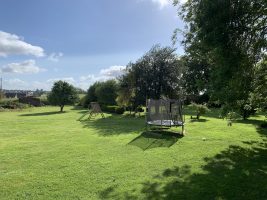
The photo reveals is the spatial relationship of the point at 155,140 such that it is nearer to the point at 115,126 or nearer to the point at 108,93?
the point at 115,126

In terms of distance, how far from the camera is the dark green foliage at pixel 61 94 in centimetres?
3791

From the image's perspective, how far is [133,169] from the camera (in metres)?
7.52

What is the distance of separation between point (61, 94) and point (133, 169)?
32402mm

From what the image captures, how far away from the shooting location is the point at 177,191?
5918mm

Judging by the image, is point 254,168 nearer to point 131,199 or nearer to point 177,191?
point 177,191

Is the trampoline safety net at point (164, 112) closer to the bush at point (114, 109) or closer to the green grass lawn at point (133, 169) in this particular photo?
the green grass lawn at point (133, 169)

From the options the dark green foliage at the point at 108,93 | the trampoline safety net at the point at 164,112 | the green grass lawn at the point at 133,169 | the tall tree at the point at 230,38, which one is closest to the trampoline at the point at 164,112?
the trampoline safety net at the point at 164,112

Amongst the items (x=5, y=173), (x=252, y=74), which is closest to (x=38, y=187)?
(x=5, y=173)

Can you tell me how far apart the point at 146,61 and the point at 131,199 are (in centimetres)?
2203

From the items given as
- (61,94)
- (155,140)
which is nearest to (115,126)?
(155,140)

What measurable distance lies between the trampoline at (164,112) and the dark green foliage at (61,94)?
964 inches

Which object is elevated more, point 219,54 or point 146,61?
point 146,61

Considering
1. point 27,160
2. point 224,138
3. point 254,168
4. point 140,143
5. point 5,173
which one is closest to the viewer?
point 5,173

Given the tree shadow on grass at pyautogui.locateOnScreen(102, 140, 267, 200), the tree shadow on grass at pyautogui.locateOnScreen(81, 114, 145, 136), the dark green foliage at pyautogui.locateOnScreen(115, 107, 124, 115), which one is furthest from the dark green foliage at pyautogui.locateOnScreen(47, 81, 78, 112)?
the tree shadow on grass at pyautogui.locateOnScreen(102, 140, 267, 200)
